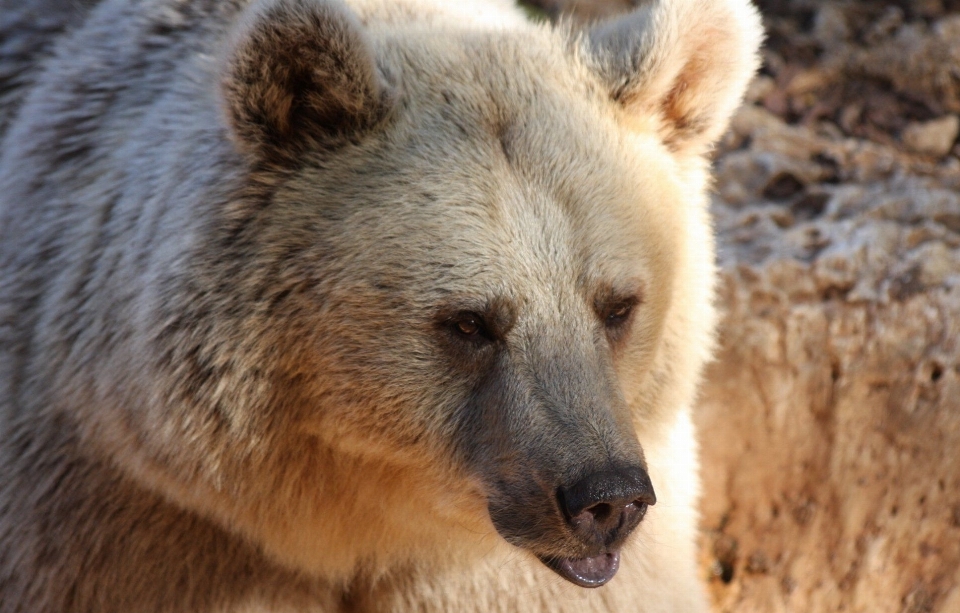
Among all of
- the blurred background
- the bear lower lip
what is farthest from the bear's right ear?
the blurred background

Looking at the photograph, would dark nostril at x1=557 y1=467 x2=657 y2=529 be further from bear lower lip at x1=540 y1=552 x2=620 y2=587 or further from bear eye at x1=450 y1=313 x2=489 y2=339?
bear eye at x1=450 y1=313 x2=489 y2=339

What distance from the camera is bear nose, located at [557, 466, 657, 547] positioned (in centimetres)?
305

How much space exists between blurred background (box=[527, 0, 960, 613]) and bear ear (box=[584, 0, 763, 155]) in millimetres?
1783

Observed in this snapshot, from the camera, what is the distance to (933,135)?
20.3 feet

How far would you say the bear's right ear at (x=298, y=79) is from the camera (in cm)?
306

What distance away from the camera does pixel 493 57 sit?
11.6ft

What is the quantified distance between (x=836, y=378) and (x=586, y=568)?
8.26 feet

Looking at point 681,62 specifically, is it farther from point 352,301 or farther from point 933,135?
point 933,135

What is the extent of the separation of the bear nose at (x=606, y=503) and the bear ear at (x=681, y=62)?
4.06 ft

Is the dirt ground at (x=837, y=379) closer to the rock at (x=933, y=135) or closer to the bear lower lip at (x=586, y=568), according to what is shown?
the rock at (x=933, y=135)

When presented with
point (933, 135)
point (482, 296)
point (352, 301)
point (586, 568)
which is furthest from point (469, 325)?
point (933, 135)

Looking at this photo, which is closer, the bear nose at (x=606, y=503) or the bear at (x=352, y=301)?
the bear nose at (x=606, y=503)

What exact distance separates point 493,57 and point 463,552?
5.19 ft

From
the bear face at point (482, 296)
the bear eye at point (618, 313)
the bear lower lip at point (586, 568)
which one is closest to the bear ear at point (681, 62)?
the bear face at point (482, 296)
